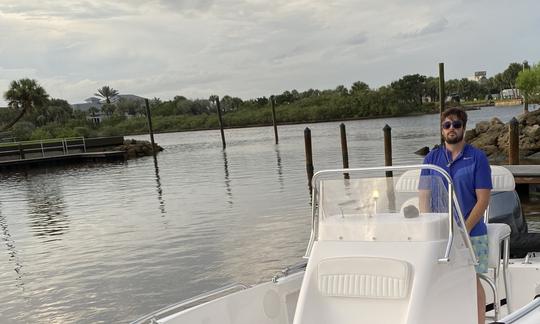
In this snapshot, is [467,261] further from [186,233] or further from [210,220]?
[210,220]

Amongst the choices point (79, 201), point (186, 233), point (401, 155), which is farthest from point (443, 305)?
point (401, 155)

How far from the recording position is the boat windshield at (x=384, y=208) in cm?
327

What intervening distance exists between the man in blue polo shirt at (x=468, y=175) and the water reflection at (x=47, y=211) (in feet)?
39.2

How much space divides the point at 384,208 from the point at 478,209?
629 mm

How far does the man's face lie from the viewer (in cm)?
366

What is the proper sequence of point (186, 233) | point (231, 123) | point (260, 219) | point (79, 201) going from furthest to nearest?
point (231, 123) < point (79, 201) < point (260, 219) < point (186, 233)

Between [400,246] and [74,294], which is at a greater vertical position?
[400,246]

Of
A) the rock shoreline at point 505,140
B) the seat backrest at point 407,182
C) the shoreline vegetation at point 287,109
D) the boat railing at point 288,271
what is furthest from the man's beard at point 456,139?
the shoreline vegetation at point 287,109

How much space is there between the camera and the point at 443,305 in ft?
10.2

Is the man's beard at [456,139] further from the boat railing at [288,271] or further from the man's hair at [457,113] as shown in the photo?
the boat railing at [288,271]

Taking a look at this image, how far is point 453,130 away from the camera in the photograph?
3.67m

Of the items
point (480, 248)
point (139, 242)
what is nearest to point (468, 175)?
point (480, 248)

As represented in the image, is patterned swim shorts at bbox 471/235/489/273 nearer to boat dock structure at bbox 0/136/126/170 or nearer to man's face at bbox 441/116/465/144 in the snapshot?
man's face at bbox 441/116/465/144

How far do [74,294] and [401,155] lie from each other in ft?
71.1
